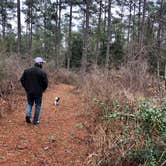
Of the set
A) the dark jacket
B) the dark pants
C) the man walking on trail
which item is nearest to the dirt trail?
the dark pants

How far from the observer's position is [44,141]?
5965mm

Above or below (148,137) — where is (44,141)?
below

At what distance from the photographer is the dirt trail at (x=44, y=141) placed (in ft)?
16.2

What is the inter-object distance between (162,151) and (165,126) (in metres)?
0.38

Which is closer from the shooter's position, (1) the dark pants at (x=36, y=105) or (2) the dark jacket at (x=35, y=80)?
(2) the dark jacket at (x=35, y=80)

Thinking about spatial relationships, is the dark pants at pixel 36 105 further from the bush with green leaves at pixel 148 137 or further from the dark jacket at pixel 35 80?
the bush with green leaves at pixel 148 137

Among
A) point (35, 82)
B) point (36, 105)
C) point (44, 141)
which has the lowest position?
point (44, 141)

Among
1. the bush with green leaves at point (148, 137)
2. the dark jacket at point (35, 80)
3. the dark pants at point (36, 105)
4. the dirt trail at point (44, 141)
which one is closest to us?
the bush with green leaves at point (148, 137)

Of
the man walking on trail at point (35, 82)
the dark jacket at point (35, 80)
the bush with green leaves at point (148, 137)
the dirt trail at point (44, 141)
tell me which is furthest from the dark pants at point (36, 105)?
the bush with green leaves at point (148, 137)

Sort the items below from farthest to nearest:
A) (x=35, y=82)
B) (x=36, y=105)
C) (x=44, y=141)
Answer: (x=36, y=105) → (x=35, y=82) → (x=44, y=141)

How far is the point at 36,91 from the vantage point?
6.97m

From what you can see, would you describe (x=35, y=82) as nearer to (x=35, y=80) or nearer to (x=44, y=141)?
(x=35, y=80)

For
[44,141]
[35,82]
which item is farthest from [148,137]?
[35,82]

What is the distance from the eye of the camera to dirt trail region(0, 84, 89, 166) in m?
4.93
